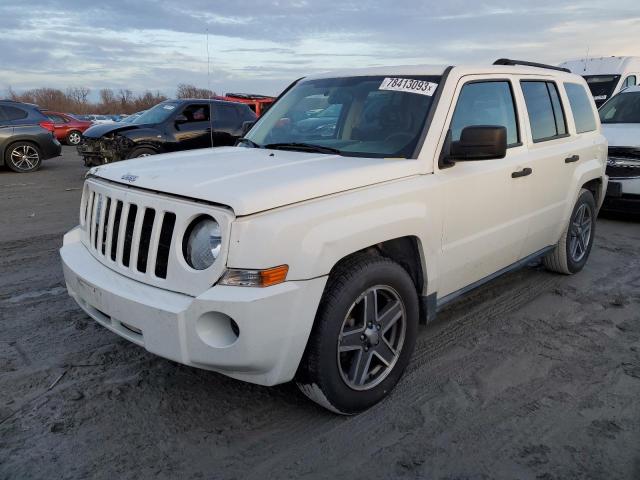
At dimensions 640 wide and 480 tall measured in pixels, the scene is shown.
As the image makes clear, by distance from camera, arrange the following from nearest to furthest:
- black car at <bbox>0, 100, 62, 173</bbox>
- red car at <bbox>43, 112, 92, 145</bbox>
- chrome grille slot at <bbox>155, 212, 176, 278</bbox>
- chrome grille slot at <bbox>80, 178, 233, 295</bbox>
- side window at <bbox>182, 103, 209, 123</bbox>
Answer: chrome grille slot at <bbox>80, 178, 233, 295</bbox> < chrome grille slot at <bbox>155, 212, 176, 278</bbox> < side window at <bbox>182, 103, 209, 123</bbox> < black car at <bbox>0, 100, 62, 173</bbox> < red car at <bbox>43, 112, 92, 145</bbox>

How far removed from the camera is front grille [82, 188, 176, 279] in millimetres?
2705

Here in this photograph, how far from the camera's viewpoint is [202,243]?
8.61 ft

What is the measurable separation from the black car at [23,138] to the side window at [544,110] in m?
12.5

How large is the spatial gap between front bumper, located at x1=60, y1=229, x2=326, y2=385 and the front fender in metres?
0.12

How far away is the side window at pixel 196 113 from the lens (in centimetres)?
1180

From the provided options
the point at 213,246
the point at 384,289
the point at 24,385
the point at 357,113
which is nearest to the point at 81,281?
the point at 24,385

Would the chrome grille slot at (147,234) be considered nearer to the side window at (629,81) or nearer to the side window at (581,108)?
the side window at (581,108)

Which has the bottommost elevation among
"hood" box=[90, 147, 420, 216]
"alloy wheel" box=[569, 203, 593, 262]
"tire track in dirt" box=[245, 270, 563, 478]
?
"tire track in dirt" box=[245, 270, 563, 478]

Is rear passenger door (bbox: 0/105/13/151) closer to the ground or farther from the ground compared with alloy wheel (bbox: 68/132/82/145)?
farther from the ground

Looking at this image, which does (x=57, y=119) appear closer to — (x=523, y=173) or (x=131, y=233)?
(x=131, y=233)

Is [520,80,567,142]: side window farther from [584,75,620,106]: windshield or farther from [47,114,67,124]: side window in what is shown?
[47,114,67,124]: side window

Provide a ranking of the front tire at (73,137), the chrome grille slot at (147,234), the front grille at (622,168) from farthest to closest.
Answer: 1. the front tire at (73,137)
2. the front grille at (622,168)
3. the chrome grille slot at (147,234)

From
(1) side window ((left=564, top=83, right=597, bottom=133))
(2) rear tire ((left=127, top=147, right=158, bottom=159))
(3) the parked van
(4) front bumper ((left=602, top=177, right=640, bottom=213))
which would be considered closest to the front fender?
(1) side window ((left=564, top=83, right=597, bottom=133))

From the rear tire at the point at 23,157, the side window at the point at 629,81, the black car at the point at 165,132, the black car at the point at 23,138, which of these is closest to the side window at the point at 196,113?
the black car at the point at 165,132
